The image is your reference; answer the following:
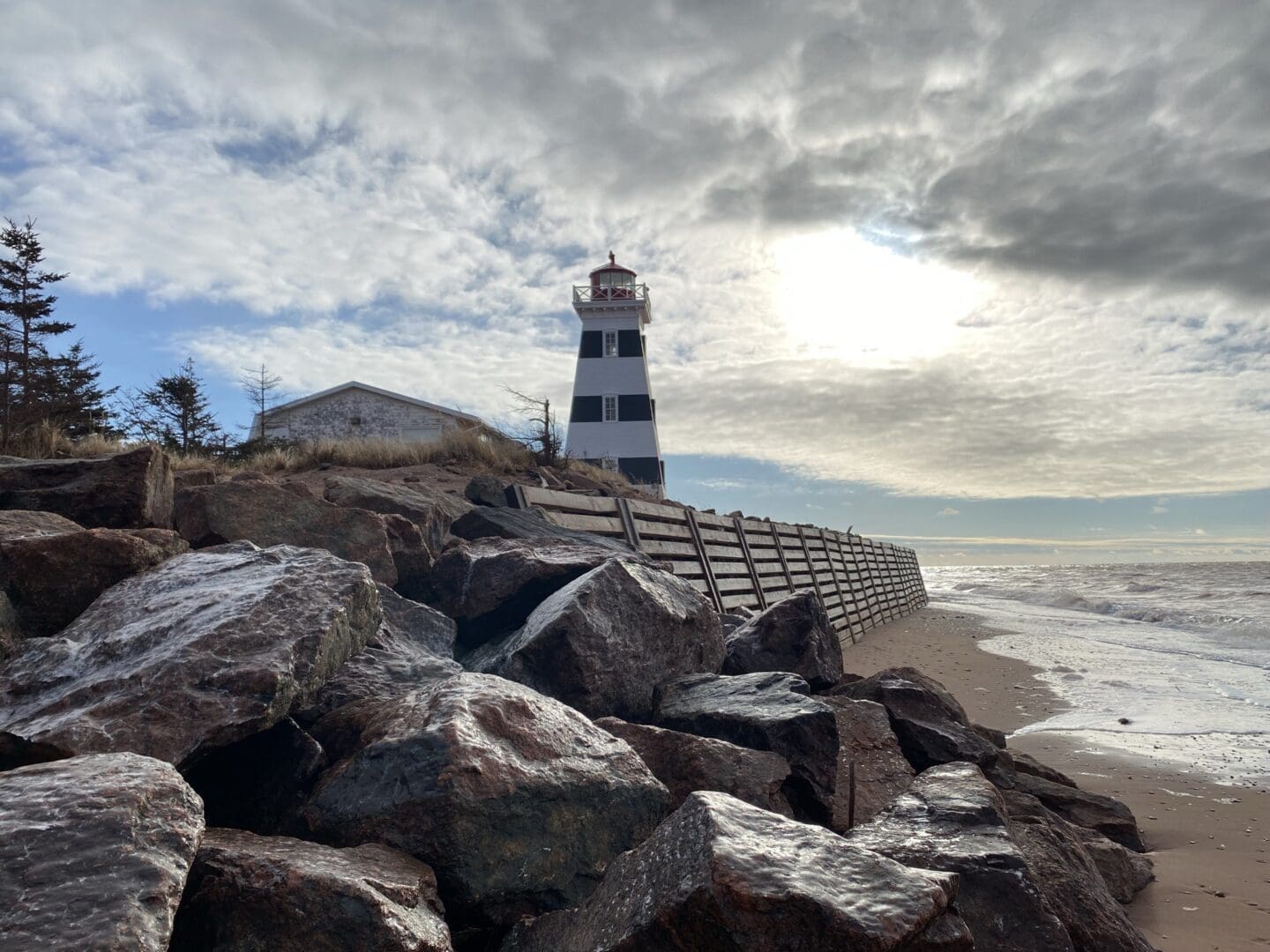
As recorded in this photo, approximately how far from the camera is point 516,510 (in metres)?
7.61

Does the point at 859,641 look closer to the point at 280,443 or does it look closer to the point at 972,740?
the point at 972,740

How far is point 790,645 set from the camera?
5410 millimetres

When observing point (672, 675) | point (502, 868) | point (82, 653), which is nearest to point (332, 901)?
point (502, 868)

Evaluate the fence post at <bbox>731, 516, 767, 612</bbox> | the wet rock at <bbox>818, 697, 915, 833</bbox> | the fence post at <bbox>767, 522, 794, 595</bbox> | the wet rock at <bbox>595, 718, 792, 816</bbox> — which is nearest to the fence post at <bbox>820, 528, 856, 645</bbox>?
the fence post at <bbox>767, 522, 794, 595</bbox>

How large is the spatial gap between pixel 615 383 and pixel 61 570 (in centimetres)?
2637

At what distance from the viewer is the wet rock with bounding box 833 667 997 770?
15.0 feet

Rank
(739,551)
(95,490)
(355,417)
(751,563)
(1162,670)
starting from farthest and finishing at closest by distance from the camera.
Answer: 1. (355,417)
2. (1162,670)
3. (751,563)
4. (739,551)
5. (95,490)

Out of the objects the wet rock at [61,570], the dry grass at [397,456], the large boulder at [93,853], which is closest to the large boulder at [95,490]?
the wet rock at [61,570]

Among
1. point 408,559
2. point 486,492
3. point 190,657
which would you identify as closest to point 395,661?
point 190,657

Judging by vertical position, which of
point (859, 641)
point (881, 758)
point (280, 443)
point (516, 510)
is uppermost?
point (280, 443)

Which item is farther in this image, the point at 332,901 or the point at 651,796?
the point at 651,796

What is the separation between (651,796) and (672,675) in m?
1.75

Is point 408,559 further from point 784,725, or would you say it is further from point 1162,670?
point 1162,670

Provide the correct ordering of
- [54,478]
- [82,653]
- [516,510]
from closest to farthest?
[82,653] → [54,478] → [516,510]
